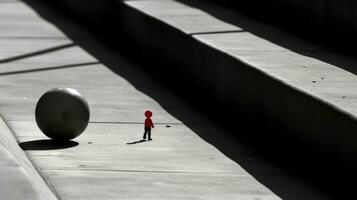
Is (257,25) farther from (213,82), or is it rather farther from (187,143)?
(187,143)

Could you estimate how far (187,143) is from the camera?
11367 mm

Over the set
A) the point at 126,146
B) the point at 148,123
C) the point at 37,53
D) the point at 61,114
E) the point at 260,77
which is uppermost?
the point at 260,77

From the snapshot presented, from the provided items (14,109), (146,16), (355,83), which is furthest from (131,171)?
(146,16)

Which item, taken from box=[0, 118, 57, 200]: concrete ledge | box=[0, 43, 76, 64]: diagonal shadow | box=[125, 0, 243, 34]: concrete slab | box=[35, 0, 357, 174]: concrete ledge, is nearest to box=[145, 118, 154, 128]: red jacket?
box=[35, 0, 357, 174]: concrete ledge

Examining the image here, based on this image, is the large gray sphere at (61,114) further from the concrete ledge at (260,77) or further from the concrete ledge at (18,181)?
the concrete ledge at (260,77)

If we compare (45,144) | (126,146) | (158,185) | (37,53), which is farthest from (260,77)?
(37,53)

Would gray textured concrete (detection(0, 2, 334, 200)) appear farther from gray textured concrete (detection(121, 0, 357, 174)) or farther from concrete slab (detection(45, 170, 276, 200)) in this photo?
gray textured concrete (detection(121, 0, 357, 174))

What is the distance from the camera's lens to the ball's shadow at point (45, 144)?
425 inches

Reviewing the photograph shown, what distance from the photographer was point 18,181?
318 inches

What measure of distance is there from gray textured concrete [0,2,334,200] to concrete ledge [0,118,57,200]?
0.73ft

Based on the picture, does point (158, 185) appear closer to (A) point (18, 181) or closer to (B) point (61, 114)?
(A) point (18, 181)

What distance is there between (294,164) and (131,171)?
1358mm

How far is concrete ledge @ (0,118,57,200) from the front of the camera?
25.5ft

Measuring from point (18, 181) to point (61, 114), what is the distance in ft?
9.36
